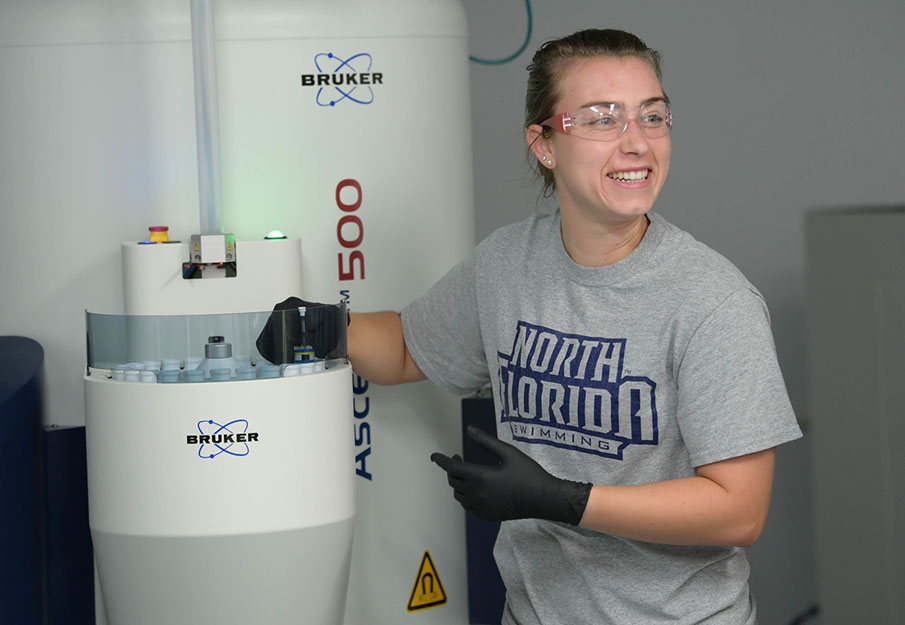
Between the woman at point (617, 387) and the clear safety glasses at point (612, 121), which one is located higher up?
the clear safety glasses at point (612, 121)

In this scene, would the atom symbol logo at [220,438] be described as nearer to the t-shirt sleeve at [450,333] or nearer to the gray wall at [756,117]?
the t-shirt sleeve at [450,333]

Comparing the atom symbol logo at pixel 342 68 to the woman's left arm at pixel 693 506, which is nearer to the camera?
the woman's left arm at pixel 693 506

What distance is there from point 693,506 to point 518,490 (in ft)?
0.62

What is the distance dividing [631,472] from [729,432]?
0.16m

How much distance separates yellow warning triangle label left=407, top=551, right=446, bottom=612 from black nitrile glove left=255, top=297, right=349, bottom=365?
0.42 meters

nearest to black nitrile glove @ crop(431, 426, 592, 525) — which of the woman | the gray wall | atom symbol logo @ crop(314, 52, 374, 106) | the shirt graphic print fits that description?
the woman

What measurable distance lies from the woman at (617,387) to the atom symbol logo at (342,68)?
0.24 m

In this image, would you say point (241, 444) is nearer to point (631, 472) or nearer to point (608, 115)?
point (631, 472)

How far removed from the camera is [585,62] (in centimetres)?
128

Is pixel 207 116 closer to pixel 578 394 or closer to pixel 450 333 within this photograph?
pixel 450 333

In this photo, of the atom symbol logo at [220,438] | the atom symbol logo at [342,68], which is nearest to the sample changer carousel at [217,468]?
the atom symbol logo at [220,438]

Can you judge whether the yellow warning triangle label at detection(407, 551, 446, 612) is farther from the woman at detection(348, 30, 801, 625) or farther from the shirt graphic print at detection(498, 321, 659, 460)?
the shirt graphic print at detection(498, 321, 659, 460)

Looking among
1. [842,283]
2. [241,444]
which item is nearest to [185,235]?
[241,444]

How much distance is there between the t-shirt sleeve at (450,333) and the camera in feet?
4.77
